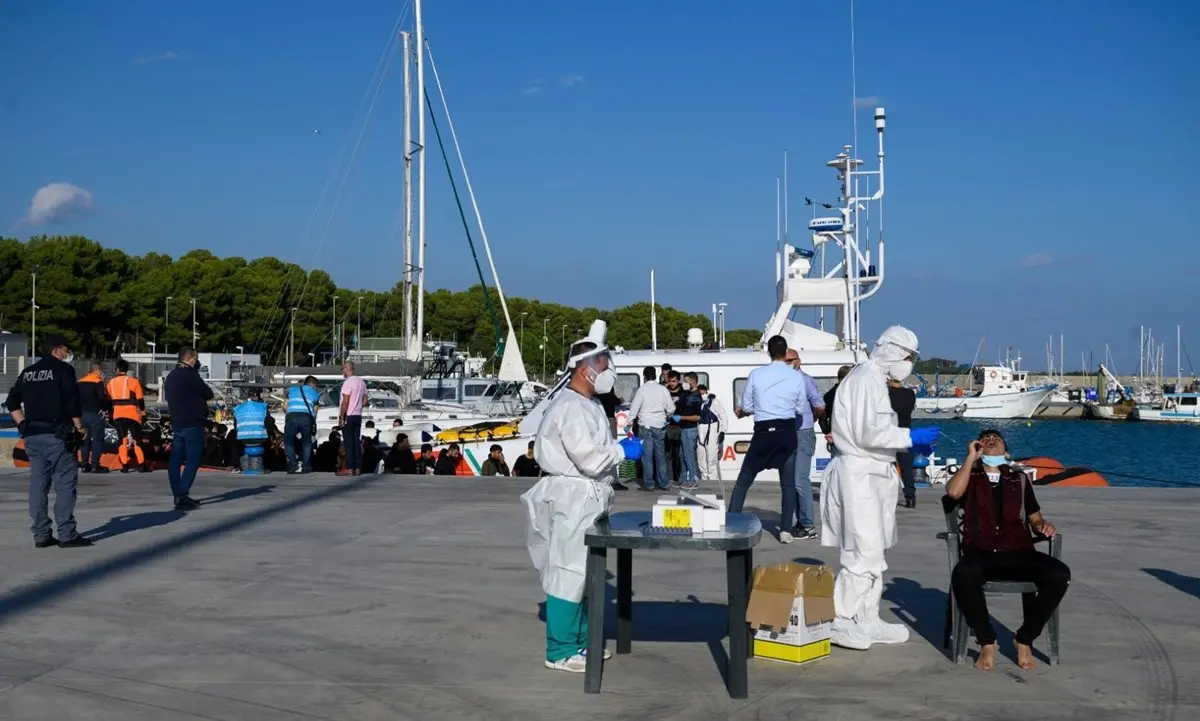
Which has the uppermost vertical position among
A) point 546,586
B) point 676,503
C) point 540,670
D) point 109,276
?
point 109,276

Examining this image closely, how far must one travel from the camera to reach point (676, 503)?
6.69 m

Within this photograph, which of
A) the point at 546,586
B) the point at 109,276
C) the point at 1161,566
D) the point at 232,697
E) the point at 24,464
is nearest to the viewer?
the point at 232,697

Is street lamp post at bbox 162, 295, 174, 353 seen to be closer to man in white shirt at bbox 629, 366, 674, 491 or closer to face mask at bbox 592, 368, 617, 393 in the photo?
man in white shirt at bbox 629, 366, 674, 491

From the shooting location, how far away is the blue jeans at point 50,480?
11234 millimetres

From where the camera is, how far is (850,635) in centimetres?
754

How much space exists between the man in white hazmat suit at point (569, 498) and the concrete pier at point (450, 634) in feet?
0.96

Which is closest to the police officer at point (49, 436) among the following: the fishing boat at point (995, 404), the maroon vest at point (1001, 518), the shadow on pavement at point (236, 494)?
the shadow on pavement at point (236, 494)

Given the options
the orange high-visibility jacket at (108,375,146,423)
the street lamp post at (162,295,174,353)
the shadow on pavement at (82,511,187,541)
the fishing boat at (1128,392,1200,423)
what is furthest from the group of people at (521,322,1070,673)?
the fishing boat at (1128,392,1200,423)

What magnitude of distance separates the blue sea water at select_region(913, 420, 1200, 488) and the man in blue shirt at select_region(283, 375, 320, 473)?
92.0 ft

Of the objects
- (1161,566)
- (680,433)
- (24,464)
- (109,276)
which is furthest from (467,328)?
(1161,566)

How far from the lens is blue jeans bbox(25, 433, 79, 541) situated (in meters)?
11.2

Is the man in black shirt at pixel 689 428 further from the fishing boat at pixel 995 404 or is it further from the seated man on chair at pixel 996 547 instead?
the fishing boat at pixel 995 404

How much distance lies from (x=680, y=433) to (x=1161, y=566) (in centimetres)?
742

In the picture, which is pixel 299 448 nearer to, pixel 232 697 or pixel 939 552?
pixel 939 552
